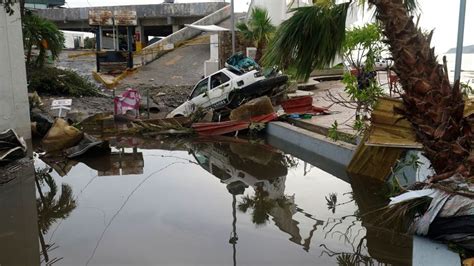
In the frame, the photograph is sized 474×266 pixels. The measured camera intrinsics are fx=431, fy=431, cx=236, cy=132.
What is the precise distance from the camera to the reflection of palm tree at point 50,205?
5887 mm

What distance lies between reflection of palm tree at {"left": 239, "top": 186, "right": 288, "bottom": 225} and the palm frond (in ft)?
6.75

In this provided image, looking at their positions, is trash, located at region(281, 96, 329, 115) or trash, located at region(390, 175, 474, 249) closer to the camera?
trash, located at region(390, 175, 474, 249)

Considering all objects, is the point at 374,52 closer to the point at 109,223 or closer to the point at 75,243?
the point at 109,223

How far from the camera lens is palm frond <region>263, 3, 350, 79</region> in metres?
6.56

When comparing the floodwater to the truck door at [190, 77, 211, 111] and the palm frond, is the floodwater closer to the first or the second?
the palm frond

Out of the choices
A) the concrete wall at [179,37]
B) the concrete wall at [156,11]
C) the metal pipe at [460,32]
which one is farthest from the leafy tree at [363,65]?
the concrete wall at [156,11]

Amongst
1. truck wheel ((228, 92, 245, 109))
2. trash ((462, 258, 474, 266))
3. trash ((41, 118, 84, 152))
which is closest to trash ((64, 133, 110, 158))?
trash ((41, 118, 84, 152))

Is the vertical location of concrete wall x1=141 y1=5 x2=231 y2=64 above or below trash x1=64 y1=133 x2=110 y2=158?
above

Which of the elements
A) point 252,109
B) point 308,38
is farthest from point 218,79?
point 308,38

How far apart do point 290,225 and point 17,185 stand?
515 cm

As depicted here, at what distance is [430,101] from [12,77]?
1028cm

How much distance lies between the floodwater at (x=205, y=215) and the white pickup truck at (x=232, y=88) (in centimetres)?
440

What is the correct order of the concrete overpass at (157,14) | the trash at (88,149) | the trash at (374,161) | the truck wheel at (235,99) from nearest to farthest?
the trash at (374,161)
the trash at (88,149)
the truck wheel at (235,99)
the concrete overpass at (157,14)

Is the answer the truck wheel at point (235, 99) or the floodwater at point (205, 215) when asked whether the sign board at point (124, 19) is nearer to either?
the truck wheel at point (235, 99)
